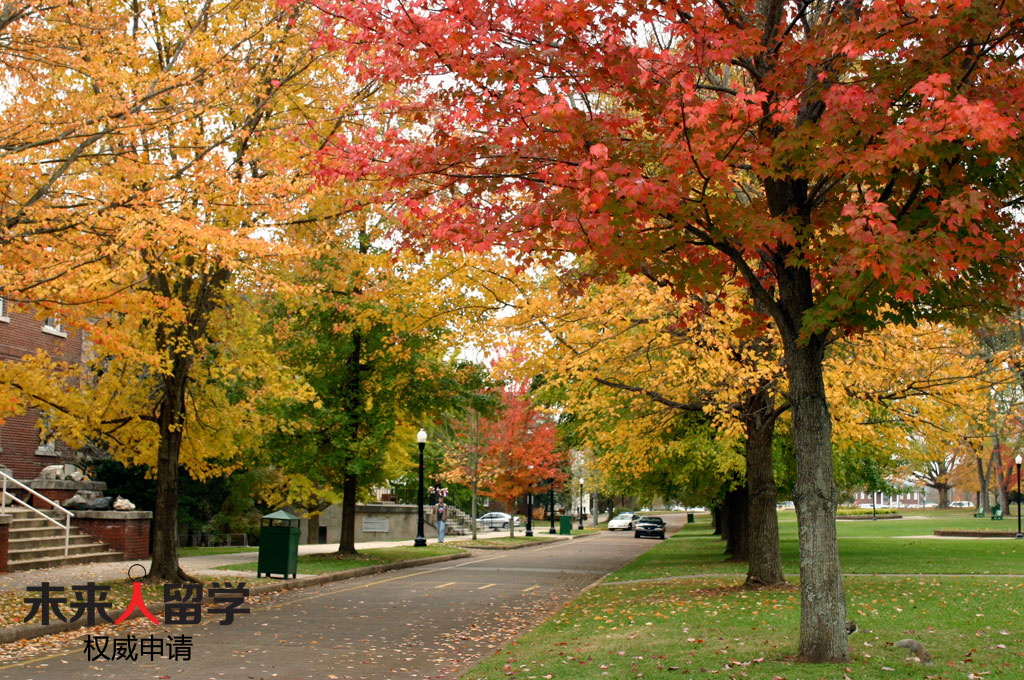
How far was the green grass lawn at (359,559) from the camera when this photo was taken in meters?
21.8

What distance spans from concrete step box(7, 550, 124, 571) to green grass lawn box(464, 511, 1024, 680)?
1171 cm

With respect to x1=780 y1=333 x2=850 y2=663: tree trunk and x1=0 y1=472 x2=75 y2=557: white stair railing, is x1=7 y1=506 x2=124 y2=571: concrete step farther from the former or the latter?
x1=780 y1=333 x2=850 y2=663: tree trunk

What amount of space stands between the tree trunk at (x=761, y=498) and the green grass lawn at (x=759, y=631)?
1.68 feet

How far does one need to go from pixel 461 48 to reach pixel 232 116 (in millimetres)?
8357

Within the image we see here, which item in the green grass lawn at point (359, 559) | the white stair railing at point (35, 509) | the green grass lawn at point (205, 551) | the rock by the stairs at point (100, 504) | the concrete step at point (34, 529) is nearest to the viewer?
the white stair railing at point (35, 509)

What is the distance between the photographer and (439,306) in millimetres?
17469

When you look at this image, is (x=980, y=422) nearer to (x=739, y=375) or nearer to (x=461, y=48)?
(x=739, y=375)

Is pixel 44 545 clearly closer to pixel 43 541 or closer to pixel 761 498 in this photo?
pixel 43 541

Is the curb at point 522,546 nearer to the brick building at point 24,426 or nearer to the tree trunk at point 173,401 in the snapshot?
the brick building at point 24,426

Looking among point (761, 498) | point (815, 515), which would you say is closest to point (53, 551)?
point (761, 498)

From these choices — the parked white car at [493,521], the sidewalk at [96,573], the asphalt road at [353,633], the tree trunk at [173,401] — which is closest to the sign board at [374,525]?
the sidewalk at [96,573]

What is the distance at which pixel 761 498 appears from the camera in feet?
55.6

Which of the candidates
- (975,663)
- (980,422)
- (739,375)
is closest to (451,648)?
(975,663)

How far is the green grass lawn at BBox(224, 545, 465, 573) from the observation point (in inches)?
859
